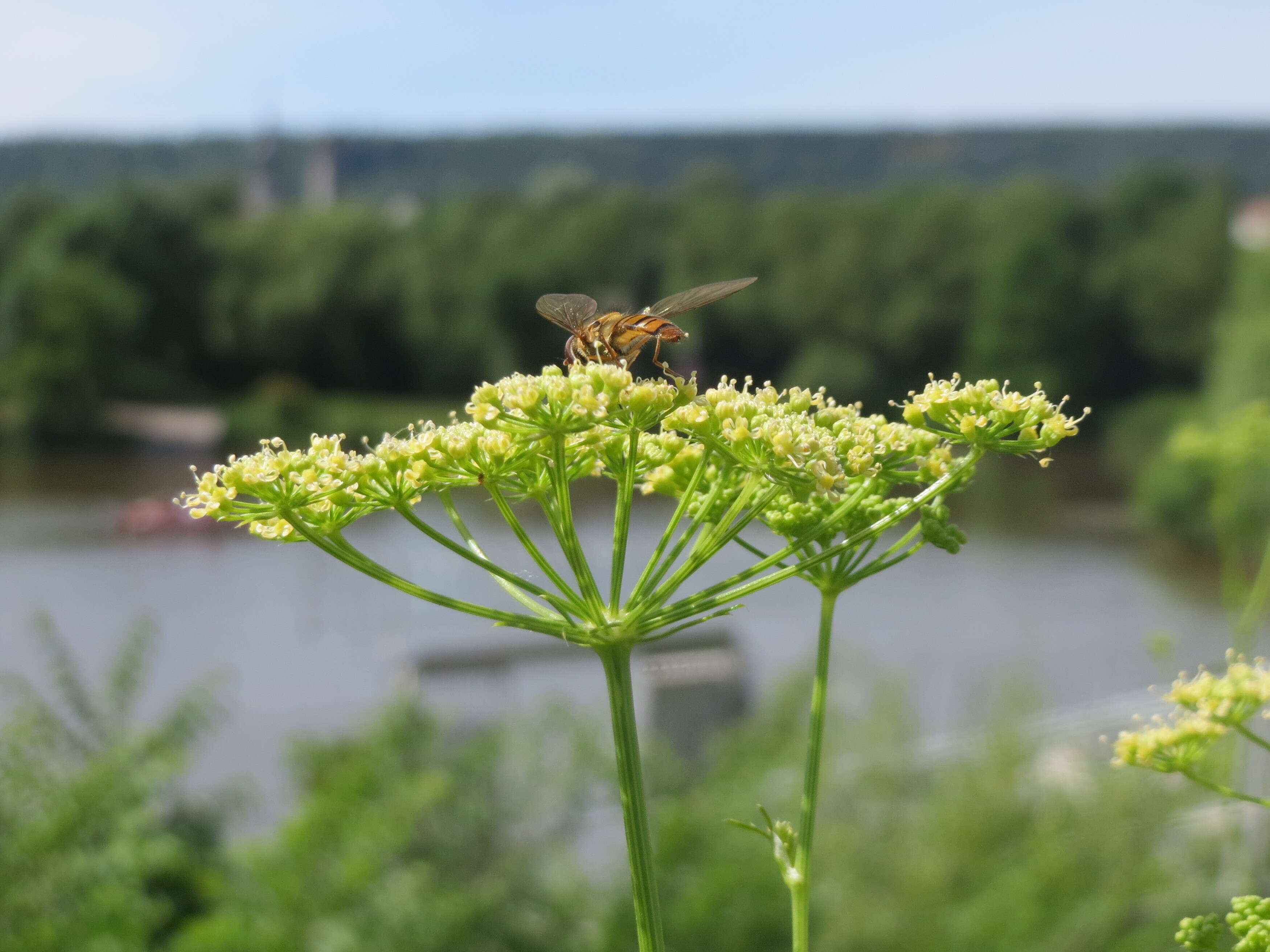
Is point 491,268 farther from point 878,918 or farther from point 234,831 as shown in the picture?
point 878,918

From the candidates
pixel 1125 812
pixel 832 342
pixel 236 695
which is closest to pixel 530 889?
pixel 1125 812

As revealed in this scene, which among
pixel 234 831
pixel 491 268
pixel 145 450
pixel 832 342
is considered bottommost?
pixel 234 831

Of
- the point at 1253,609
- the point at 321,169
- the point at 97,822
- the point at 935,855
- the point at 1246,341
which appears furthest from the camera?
the point at 321,169

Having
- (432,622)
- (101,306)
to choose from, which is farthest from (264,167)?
(432,622)

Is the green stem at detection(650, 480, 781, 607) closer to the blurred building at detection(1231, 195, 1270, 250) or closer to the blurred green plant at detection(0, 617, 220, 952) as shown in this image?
the blurred green plant at detection(0, 617, 220, 952)

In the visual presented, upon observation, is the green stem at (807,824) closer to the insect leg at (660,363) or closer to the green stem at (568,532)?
the green stem at (568,532)

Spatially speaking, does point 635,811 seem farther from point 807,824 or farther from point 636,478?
point 636,478
